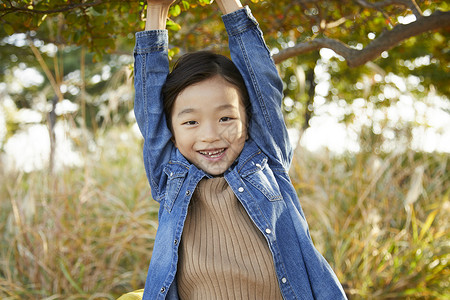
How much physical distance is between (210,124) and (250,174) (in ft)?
0.75

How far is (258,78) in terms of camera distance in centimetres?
179

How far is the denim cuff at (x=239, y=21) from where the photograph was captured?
1.78 metres

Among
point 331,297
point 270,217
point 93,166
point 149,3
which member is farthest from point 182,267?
point 93,166

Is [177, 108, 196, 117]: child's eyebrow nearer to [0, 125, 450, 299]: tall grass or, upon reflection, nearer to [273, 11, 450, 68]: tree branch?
[273, 11, 450, 68]: tree branch

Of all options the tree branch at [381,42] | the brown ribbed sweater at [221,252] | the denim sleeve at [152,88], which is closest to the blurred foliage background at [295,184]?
the tree branch at [381,42]

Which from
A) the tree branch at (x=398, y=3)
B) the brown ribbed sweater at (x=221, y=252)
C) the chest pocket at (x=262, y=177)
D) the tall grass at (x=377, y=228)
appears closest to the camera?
the brown ribbed sweater at (x=221, y=252)

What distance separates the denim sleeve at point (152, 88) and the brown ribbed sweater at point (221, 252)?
0.79 feet

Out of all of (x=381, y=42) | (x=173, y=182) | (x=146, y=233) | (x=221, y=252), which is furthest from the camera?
(x=146, y=233)

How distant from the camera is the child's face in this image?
1.70 meters

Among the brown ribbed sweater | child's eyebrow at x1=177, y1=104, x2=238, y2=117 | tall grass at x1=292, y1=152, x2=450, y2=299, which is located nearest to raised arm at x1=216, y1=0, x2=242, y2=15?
child's eyebrow at x1=177, y1=104, x2=238, y2=117

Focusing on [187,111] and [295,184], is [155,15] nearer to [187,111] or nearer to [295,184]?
[187,111]

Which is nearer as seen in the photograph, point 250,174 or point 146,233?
point 250,174

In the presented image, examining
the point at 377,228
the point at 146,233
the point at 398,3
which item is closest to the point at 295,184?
the point at 377,228

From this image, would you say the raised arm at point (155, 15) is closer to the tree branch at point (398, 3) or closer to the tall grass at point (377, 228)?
the tree branch at point (398, 3)
